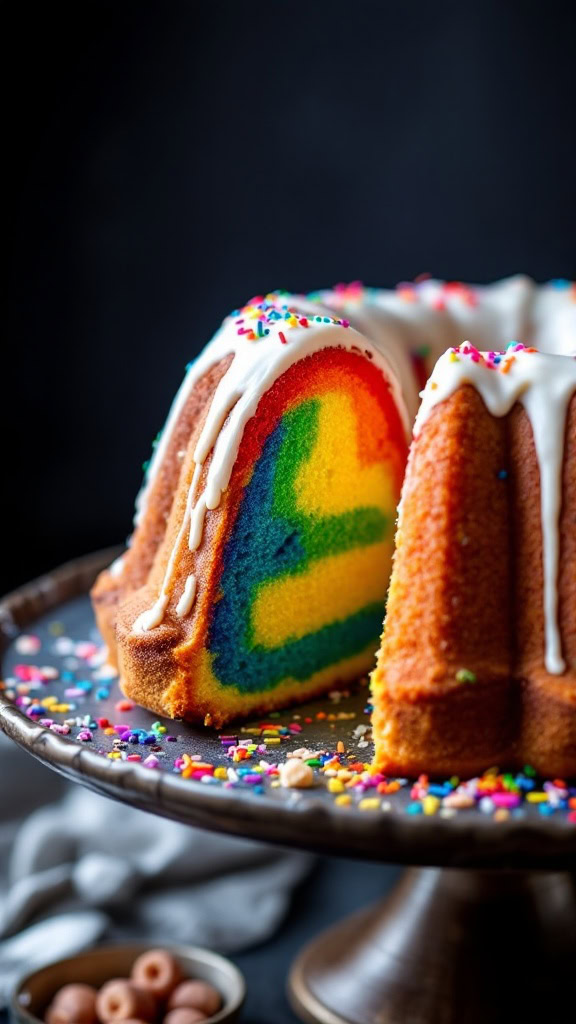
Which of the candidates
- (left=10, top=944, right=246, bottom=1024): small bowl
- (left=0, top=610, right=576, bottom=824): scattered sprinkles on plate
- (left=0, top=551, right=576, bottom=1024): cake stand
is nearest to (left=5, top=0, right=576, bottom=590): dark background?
(left=0, top=551, right=576, bottom=1024): cake stand

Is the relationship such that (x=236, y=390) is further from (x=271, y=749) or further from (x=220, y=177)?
(x=220, y=177)

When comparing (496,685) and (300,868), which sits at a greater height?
(496,685)

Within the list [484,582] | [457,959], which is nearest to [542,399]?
[484,582]

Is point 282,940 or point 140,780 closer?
point 140,780

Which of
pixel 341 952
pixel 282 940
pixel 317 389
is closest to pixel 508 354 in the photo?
pixel 317 389

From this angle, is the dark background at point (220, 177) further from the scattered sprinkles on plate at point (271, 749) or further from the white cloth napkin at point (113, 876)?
the scattered sprinkles on plate at point (271, 749)

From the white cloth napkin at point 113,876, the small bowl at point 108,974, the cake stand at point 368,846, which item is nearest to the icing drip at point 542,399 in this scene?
the cake stand at point 368,846

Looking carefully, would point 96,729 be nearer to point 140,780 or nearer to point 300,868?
point 140,780
